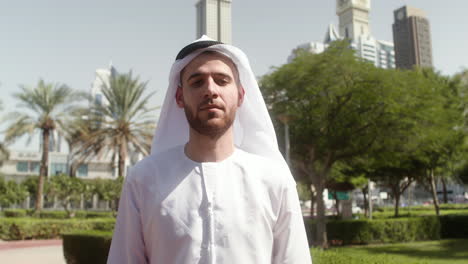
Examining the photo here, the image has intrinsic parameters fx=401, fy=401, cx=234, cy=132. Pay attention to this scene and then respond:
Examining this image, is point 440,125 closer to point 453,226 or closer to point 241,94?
point 453,226

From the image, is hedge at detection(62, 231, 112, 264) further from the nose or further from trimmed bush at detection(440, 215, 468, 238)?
trimmed bush at detection(440, 215, 468, 238)

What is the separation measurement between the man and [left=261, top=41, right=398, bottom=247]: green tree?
12.9 meters

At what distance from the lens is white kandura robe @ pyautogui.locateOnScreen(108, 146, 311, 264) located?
5.41 ft

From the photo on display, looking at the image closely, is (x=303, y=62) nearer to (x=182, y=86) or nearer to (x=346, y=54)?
(x=346, y=54)

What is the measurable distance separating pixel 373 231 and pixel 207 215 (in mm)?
→ 19266

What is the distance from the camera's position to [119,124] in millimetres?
24141

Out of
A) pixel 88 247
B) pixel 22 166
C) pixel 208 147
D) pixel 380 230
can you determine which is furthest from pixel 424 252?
pixel 22 166

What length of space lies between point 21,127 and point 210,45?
26.8 m

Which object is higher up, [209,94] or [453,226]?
[209,94]

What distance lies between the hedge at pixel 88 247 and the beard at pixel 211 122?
32.0ft

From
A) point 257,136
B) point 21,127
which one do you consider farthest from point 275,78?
point 21,127

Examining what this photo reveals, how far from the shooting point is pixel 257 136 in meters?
2.11

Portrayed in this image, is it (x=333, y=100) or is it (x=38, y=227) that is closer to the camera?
(x=333, y=100)

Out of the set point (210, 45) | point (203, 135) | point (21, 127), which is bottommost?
point (203, 135)
